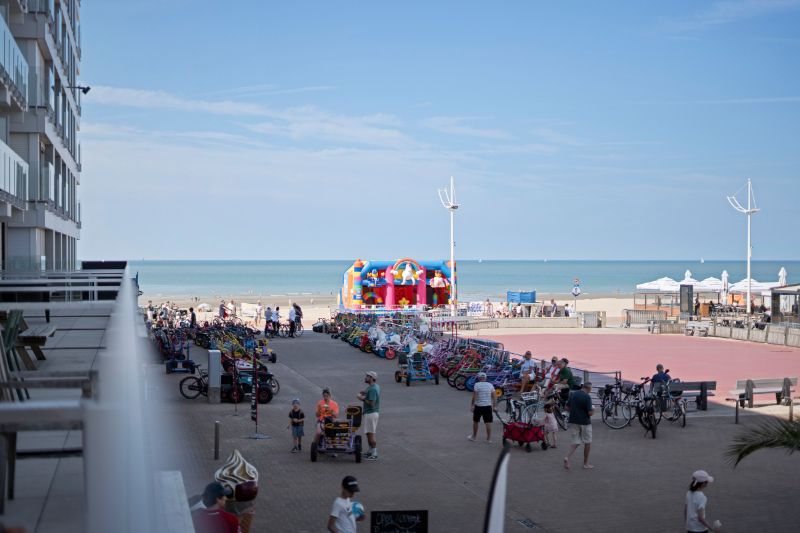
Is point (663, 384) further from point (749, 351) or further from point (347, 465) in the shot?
point (749, 351)

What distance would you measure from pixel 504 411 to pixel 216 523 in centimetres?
1423

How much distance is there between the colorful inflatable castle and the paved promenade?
27624 millimetres

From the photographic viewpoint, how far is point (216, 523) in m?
7.29

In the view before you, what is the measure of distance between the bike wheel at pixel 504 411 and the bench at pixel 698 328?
928 inches

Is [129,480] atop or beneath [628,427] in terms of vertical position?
atop

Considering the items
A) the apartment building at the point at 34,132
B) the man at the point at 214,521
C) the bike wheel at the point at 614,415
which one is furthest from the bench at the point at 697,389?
the apartment building at the point at 34,132

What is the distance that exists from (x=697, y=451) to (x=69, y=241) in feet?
99.6

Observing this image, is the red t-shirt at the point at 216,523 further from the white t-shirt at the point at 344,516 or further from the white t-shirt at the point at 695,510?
the white t-shirt at the point at 695,510

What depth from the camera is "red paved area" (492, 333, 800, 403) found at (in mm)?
28125

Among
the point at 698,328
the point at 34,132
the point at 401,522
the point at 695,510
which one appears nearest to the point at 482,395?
the point at 695,510

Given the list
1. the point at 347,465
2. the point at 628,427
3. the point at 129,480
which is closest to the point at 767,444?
the point at 347,465

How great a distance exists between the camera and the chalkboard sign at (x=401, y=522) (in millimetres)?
9625

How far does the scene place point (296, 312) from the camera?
42.9 metres

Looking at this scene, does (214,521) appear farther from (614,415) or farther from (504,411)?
(504,411)
